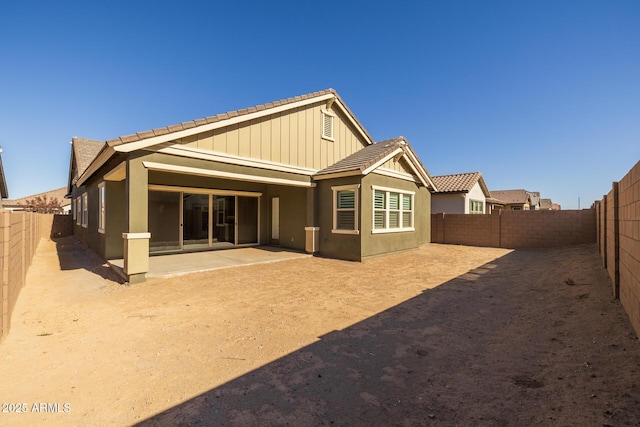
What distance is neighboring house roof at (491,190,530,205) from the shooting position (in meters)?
32.8

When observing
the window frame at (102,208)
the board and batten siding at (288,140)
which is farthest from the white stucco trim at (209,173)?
the window frame at (102,208)

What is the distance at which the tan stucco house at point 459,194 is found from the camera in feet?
62.1

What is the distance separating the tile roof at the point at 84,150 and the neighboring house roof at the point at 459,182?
72.3ft

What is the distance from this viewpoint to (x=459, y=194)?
62.5 ft

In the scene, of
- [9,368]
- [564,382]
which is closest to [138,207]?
[9,368]

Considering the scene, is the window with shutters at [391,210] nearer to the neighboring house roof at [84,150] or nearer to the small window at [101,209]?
the small window at [101,209]

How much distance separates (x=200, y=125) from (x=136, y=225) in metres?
3.16

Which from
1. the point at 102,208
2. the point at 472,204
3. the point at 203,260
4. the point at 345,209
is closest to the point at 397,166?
the point at 345,209

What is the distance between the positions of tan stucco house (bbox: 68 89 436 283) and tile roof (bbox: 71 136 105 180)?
2.49 meters

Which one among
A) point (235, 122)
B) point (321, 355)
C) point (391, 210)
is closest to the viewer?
point (321, 355)

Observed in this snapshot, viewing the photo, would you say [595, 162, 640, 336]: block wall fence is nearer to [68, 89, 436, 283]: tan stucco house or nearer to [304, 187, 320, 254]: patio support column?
[68, 89, 436, 283]: tan stucco house

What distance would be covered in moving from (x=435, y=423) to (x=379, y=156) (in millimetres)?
9342

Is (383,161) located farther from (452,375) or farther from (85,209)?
(85,209)

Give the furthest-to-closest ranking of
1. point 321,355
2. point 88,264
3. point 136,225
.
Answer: point 88,264 → point 136,225 → point 321,355
